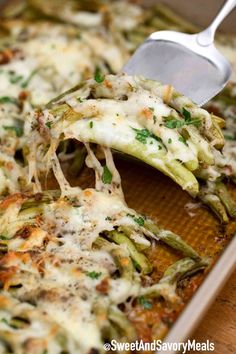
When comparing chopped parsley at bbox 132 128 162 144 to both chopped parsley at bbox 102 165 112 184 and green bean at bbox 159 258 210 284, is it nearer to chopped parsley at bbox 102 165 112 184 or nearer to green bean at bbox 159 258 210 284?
chopped parsley at bbox 102 165 112 184

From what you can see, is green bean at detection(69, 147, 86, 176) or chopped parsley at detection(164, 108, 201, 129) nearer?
chopped parsley at detection(164, 108, 201, 129)

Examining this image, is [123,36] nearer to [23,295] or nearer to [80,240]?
[80,240]

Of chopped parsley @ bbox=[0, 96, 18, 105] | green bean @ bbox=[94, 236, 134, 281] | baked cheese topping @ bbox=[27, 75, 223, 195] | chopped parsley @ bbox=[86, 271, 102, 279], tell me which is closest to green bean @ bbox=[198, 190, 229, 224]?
baked cheese topping @ bbox=[27, 75, 223, 195]

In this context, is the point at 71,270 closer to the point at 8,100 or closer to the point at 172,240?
the point at 172,240

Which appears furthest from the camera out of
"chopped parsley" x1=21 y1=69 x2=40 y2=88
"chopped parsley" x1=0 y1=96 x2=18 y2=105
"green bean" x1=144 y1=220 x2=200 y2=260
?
"chopped parsley" x1=21 y1=69 x2=40 y2=88

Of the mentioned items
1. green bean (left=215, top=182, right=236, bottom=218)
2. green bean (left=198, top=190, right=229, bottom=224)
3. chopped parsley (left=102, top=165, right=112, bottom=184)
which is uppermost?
green bean (left=215, top=182, right=236, bottom=218)

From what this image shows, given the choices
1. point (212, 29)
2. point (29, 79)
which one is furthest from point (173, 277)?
point (29, 79)

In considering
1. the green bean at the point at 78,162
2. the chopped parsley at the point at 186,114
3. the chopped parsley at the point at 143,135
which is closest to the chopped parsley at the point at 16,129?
the green bean at the point at 78,162
